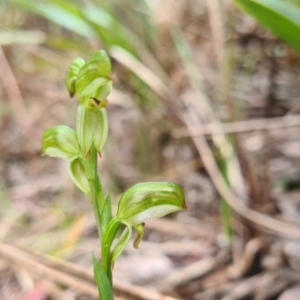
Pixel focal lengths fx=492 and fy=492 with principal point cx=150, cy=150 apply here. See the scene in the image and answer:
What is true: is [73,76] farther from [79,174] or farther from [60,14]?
[60,14]

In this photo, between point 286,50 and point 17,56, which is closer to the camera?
point 286,50

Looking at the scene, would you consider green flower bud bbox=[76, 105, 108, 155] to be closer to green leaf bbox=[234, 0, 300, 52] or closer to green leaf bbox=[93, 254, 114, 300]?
green leaf bbox=[93, 254, 114, 300]

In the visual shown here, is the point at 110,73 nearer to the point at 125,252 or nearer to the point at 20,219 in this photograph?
the point at 125,252

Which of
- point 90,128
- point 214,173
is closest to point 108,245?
point 90,128

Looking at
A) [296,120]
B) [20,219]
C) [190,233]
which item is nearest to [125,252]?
[190,233]

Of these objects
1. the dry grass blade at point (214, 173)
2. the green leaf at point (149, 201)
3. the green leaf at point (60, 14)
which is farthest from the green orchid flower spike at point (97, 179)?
the green leaf at point (60, 14)

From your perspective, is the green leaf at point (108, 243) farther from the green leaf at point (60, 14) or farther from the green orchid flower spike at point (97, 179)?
the green leaf at point (60, 14)

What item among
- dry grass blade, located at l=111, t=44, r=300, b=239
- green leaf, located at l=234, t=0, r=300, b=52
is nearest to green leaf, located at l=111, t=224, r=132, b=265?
green leaf, located at l=234, t=0, r=300, b=52
